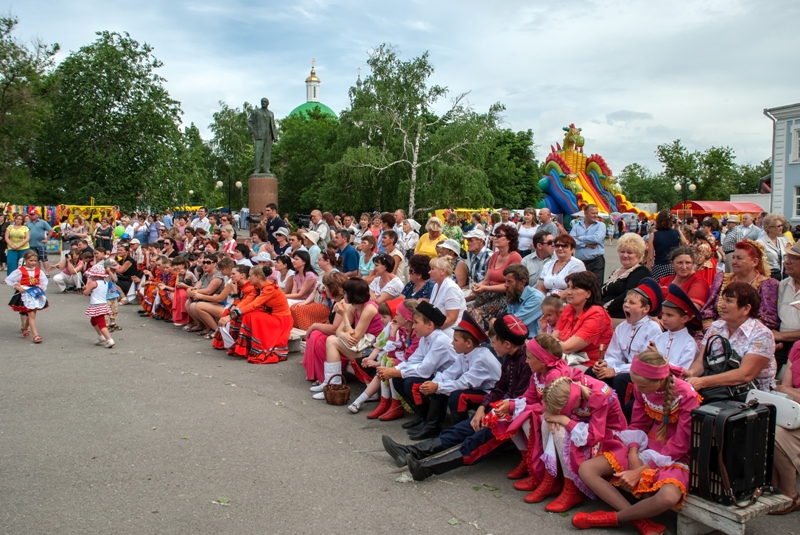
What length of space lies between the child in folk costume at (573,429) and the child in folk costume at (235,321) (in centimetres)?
558

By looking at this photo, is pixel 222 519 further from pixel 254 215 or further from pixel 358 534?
pixel 254 215

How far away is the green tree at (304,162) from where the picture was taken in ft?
163

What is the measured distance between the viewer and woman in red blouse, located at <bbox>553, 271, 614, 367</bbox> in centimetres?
564

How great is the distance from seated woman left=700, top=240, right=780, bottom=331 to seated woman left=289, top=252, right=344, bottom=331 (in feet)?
16.7

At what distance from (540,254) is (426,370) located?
2.62 m

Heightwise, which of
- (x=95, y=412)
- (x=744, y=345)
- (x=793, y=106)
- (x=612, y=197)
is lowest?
(x=95, y=412)

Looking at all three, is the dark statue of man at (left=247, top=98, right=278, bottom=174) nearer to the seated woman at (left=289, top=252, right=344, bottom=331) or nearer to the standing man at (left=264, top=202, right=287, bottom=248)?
the standing man at (left=264, top=202, right=287, bottom=248)


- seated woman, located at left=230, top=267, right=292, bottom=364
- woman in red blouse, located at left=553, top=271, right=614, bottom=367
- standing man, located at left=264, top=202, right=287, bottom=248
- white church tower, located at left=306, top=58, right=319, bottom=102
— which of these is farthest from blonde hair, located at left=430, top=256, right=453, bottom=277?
white church tower, located at left=306, top=58, right=319, bottom=102

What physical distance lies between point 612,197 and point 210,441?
127 feet

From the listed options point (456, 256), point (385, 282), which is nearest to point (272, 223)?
point (385, 282)

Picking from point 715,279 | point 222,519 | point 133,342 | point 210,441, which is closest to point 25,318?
point 133,342

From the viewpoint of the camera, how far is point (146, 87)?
37.7 metres

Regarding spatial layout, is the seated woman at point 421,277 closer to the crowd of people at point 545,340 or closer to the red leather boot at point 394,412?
the crowd of people at point 545,340

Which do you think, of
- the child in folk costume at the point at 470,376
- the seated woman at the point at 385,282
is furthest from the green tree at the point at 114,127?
the child in folk costume at the point at 470,376
